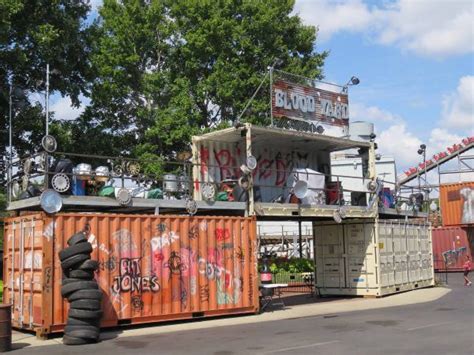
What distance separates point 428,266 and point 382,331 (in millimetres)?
14191

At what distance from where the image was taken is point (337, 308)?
18.8 metres

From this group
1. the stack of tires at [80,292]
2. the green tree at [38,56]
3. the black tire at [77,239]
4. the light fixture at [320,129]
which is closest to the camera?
the stack of tires at [80,292]

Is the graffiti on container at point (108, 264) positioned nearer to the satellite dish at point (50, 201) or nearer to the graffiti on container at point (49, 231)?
the graffiti on container at point (49, 231)

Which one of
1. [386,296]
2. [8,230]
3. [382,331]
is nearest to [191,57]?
[386,296]

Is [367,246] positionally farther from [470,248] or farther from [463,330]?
[470,248]

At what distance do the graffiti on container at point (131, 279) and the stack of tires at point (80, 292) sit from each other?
1.13m

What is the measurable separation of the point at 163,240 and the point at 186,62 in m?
21.8

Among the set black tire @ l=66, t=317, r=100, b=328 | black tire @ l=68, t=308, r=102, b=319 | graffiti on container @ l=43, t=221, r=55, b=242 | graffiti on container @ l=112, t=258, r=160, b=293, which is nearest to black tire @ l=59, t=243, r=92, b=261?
graffiti on container @ l=43, t=221, r=55, b=242

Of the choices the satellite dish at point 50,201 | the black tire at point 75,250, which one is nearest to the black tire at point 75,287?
the black tire at point 75,250

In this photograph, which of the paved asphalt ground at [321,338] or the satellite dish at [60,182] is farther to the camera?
the satellite dish at [60,182]

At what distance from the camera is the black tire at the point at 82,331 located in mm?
12734

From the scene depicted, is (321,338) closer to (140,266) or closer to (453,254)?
(140,266)

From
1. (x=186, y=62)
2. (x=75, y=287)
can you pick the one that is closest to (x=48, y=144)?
(x=75, y=287)

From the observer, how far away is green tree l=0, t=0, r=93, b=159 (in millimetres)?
24797
